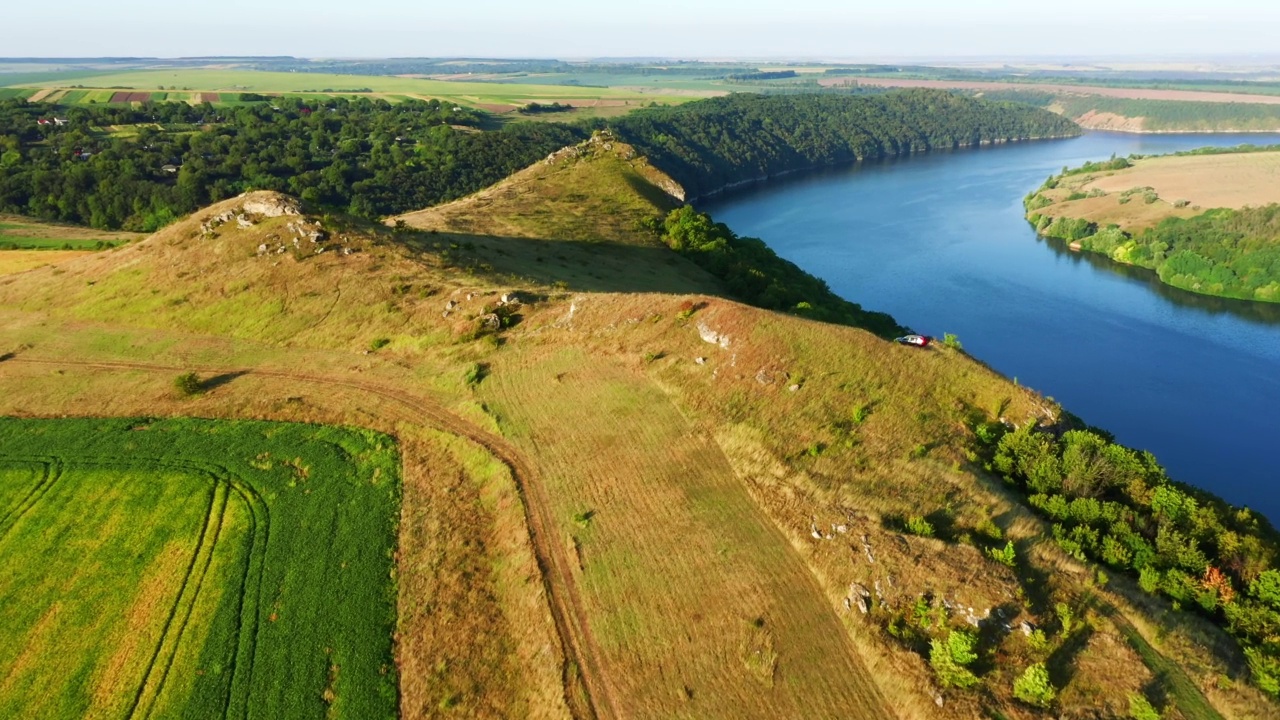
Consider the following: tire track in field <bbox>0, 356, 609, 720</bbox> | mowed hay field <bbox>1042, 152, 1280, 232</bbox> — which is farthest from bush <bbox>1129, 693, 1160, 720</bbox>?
mowed hay field <bbox>1042, 152, 1280, 232</bbox>

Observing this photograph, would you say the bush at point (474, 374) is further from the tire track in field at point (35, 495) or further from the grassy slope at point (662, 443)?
the tire track in field at point (35, 495)

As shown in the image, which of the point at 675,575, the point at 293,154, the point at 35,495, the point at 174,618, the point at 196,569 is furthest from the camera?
the point at 293,154

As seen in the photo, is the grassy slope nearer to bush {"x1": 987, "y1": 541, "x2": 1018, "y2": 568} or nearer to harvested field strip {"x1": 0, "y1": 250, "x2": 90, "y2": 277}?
bush {"x1": 987, "y1": 541, "x2": 1018, "y2": 568}

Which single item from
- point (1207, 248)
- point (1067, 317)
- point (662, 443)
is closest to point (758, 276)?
point (662, 443)

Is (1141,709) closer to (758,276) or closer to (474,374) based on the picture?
(474,374)

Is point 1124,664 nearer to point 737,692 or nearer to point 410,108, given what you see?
point 737,692

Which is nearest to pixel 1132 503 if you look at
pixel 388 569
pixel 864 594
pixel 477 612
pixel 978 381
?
pixel 978 381
